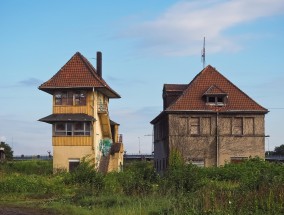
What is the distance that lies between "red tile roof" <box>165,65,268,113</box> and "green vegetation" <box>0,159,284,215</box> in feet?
42.4

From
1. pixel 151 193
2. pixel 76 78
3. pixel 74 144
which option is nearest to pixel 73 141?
pixel 74 144

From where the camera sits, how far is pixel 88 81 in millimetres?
51188

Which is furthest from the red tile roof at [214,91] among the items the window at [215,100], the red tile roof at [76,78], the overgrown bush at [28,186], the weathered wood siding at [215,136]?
the overgrown bush at [28,186]

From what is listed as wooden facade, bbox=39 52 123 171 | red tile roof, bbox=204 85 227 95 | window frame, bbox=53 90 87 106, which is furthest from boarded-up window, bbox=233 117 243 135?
window frame, bbox=53 90 87 106

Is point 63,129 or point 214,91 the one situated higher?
point 214,91

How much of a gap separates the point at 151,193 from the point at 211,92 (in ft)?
102

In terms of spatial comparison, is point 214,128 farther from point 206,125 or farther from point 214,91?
point 214,91

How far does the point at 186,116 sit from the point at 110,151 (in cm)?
761

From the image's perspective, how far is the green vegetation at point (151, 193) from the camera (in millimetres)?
16234

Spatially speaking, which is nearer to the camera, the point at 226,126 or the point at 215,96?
the point at 226,126

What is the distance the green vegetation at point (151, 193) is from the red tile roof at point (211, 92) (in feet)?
42.4

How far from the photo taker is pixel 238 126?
5269 centimetres

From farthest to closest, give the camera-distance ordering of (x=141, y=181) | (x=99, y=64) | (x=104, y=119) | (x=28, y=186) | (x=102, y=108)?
(x=99, y=64) < (x=104, y=119) < (x=102, y=108) < (x=28, y=186) < (x=141, y=181)

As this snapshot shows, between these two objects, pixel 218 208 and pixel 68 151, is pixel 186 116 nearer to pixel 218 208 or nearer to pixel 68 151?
pixel 68 151
